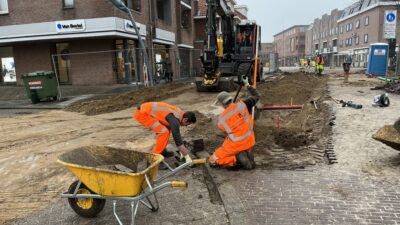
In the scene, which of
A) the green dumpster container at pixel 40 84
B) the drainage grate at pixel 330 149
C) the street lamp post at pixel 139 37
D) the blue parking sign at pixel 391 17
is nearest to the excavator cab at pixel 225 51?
the street lamp post at pixel 139 37

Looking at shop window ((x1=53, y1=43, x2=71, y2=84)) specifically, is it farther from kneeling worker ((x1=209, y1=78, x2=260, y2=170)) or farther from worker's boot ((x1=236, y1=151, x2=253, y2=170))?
worker's boot ((x1=236, y1=151, x2=253, y2=170))

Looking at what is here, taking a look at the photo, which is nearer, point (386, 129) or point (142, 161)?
point (142, 161)

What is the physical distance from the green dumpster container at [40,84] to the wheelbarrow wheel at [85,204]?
1210cm

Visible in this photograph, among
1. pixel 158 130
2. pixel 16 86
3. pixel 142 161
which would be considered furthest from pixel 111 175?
pixel 16 86

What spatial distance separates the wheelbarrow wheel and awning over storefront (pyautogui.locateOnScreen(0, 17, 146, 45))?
15.4m

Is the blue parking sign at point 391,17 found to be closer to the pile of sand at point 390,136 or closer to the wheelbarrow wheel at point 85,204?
the pile of sand at point 390,136

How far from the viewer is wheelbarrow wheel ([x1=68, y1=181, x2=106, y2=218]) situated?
13.5 feet

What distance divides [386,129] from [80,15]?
17200 mm

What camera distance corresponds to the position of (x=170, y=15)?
2791 centimetres

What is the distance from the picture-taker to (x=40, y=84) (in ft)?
49.4

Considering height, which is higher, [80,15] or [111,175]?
[80,15]

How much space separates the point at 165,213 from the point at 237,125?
1917mm

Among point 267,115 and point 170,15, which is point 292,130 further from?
point 170,15

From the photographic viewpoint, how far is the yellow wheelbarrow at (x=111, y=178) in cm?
360
